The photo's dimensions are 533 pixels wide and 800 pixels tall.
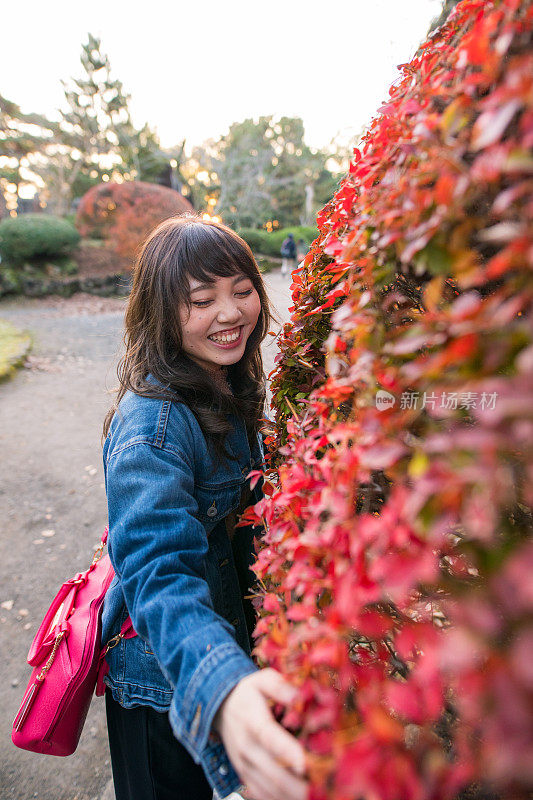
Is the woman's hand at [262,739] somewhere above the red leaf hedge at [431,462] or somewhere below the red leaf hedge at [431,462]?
below

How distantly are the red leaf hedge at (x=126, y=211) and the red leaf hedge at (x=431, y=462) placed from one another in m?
14.2

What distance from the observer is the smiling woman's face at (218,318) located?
1.53 m

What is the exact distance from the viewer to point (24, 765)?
7.21 feet

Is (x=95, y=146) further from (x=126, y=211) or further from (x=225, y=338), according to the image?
(x=225, y=338)

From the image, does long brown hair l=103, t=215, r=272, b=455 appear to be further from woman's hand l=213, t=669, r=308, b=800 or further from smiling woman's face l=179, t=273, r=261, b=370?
woman's hand l=213, t=669, r=308, b=800

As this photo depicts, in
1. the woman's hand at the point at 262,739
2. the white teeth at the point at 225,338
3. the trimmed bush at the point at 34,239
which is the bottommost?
the woman's hand at the point at 262,739

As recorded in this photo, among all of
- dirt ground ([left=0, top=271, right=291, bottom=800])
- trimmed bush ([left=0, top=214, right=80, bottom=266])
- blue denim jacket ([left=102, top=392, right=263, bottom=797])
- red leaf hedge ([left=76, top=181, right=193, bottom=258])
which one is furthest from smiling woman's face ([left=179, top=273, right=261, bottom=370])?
trimmed bush ([left=0, top=214, right=80, bottom=266])

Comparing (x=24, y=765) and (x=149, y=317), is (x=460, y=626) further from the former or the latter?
(x=24, y=765)

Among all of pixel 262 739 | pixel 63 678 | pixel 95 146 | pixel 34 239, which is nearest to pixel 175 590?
pixel 262 739

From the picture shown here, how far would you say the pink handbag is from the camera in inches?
51.9

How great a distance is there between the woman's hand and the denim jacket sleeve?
38mm

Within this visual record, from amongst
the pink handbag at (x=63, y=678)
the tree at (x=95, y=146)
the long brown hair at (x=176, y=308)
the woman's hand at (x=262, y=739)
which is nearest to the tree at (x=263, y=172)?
the tree at (x=95, y=146)

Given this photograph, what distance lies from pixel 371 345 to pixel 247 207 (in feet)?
84.9

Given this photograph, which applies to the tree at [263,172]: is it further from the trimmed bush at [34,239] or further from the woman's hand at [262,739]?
the woman's hand at [262,739]
